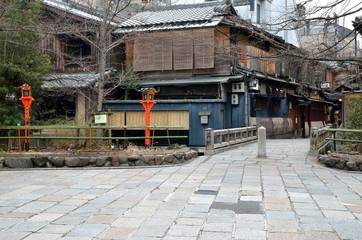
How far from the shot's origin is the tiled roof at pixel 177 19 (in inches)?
834

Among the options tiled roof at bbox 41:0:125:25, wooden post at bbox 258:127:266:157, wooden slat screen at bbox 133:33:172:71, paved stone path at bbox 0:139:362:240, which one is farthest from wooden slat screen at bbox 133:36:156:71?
paved stone path at bbox 0:139:362:240

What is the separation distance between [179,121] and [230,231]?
14179 mm

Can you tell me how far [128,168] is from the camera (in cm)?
1173

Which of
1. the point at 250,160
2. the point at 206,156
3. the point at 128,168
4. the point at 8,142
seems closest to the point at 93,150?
the point at 128,168

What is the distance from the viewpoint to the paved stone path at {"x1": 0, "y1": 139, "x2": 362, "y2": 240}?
544 centimetres

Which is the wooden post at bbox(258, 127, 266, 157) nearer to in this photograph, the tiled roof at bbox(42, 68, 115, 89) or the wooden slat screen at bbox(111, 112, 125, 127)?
the wooden slat screen at bbox(111, 112, 125, 127)

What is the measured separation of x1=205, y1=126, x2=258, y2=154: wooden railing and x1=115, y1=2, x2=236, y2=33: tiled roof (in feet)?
20.3

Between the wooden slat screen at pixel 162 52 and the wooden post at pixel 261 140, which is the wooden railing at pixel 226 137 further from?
the wooden slat screen at pixel 162 52

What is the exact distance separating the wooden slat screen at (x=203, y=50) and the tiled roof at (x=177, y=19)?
446 millimetres

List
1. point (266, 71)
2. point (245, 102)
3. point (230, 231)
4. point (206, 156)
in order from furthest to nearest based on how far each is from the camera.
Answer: point (266, 71)
point (245, 102)
point (206, 156)
point (230, 231)

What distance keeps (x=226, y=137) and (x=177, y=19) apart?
8.71m

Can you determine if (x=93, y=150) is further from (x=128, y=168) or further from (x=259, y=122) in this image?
(x=259, y=122)

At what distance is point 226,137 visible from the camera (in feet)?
56.8

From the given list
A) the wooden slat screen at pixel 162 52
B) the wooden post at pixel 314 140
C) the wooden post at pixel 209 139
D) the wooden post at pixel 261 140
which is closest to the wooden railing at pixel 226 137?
the wooden post at pixel 209 139
